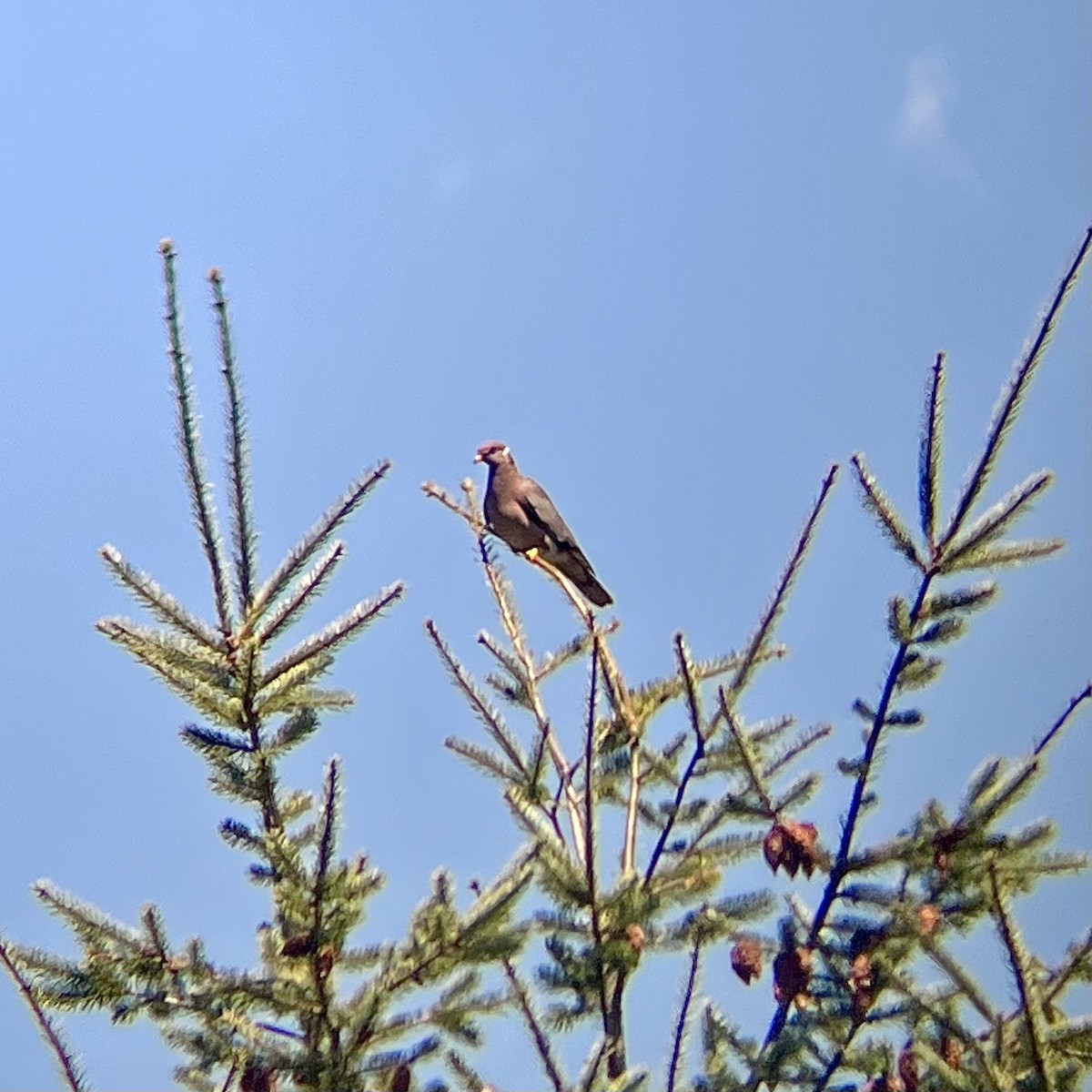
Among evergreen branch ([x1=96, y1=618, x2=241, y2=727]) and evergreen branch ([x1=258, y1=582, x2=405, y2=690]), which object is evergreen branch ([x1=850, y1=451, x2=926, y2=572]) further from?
evergreen branch ([x1=96, y1=618, x2=241, y2=727])

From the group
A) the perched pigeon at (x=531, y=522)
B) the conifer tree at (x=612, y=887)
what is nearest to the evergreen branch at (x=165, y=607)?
the conifer tree at (x=612, y=887)

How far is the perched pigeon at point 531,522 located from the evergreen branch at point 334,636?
11.7 ft

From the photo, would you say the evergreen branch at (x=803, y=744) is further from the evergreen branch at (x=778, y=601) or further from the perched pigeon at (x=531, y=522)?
the perched pigeon at (x=531, y=522)

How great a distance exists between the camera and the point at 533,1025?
3357mm

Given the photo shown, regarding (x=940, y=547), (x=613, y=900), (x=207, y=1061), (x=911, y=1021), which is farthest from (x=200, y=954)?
(x=940, y=547)

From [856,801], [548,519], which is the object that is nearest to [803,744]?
[856,801]

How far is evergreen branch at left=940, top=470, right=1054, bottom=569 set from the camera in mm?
3211

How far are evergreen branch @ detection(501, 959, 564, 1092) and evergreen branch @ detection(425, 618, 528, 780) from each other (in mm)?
532

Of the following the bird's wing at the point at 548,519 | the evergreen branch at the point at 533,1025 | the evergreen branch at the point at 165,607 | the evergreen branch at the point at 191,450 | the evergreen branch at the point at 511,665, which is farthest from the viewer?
the bird's wing at the point at 548,519

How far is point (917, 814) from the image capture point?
338cm

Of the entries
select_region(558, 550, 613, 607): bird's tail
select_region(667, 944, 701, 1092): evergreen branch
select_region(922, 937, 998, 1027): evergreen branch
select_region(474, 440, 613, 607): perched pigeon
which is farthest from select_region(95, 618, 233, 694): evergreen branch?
select_region(558, 550, 613, 607): bird's tail

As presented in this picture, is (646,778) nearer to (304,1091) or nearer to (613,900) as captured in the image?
(613,900)

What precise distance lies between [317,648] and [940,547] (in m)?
1.53

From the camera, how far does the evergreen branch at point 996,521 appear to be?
321 centimetres
